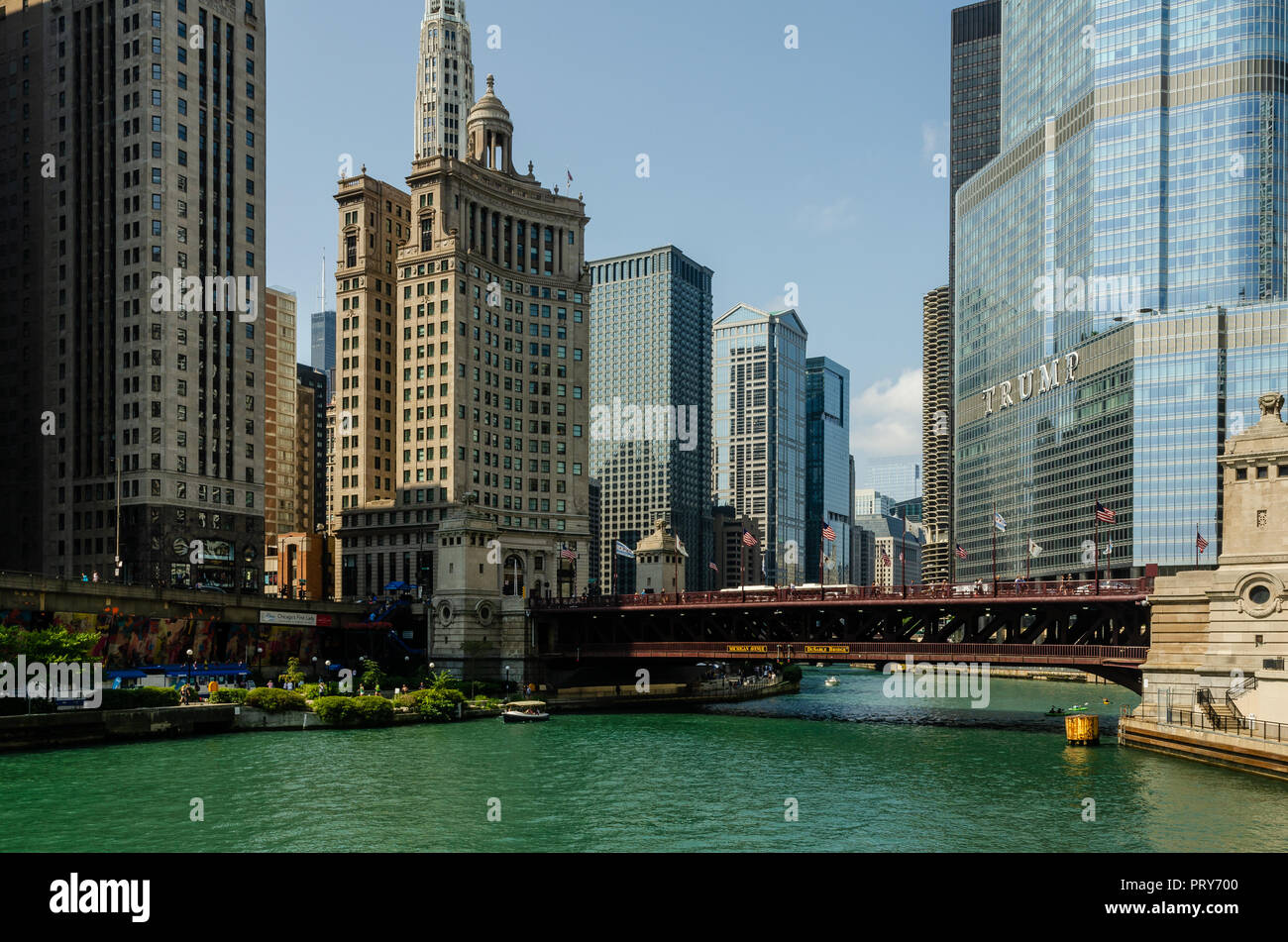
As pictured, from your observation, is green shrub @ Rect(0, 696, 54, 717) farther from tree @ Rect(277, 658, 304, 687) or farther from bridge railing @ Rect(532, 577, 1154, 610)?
bridge railing @ Rect(532, 577, 1154, 610)

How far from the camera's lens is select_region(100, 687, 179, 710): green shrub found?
254 feet

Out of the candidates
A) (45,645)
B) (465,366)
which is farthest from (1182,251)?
(45,645)

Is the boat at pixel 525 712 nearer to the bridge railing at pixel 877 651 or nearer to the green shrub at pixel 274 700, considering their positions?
→ the bridge railing at pixel 877 651

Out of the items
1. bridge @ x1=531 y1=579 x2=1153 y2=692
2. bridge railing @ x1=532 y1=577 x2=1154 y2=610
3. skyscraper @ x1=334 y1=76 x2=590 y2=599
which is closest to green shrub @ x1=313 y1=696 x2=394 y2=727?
bridge @ x1=531 y1=579 x2=1153 y2=692

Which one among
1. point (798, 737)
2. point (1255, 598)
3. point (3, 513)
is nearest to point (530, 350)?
point (3, 513)

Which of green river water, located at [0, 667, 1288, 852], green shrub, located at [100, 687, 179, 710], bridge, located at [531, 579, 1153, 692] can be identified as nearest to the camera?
green river water, located at [0, 667, 1288, 852]

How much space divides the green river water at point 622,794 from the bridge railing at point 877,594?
1144cm

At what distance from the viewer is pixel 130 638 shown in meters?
96.1

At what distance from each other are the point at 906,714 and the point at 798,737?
86.3 feet

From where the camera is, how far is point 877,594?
328 ft

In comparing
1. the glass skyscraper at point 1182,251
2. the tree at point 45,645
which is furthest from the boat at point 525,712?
the glass skyscraper at point 1182,251

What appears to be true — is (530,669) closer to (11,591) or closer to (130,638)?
(130,638)

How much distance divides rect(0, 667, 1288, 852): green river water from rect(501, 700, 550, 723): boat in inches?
276

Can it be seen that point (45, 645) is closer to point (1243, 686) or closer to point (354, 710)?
point (354, 710)
